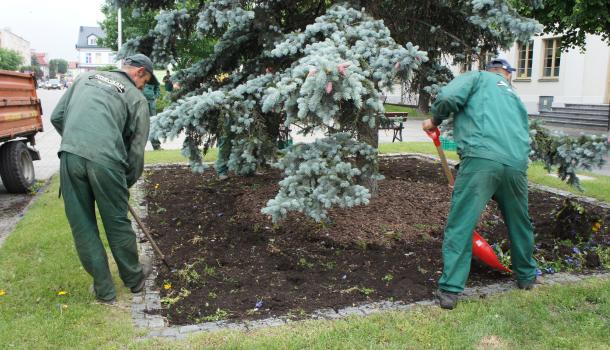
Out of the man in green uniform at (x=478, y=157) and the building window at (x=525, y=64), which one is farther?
the building window at (x=525, y=64)

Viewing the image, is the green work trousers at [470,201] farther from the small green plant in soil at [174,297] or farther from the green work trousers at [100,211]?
the green work trousers at [100,211]

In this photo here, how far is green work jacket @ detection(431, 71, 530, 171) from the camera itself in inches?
152

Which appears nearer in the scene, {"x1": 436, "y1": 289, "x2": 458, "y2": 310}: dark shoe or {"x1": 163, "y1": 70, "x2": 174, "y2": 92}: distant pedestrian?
{"x1": 436, "y1": 289, "x2": 458, "y2": 310}: dark shoe

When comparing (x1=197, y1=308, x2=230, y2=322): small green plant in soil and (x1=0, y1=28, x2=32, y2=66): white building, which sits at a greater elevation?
(x1=0, y1=28, x2=32, y2=66): white building

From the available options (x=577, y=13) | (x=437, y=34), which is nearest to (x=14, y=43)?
(x=577, y=13)

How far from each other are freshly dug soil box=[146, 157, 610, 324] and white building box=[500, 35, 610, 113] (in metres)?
15.5

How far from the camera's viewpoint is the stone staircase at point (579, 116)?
1945 cm

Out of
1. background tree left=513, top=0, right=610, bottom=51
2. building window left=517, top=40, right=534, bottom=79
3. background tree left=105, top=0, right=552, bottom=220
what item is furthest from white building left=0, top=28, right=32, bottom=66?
background tree left=105, top=0, right=552, bottom=220

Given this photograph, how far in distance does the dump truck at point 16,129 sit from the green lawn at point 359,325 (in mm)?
4043

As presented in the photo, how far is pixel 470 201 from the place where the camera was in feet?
12.8

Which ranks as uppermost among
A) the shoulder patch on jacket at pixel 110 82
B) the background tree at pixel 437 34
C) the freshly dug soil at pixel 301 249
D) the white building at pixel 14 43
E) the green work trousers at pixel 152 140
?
the white building at pixel 14 43

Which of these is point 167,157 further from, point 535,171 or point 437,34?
point 535,171

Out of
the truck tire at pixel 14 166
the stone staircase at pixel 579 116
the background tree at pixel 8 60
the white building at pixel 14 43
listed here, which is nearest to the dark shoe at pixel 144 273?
the truck tire at pixel 14 166

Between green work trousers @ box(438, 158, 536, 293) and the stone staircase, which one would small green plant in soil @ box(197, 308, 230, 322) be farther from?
the stone staircase
